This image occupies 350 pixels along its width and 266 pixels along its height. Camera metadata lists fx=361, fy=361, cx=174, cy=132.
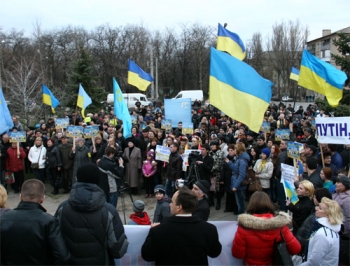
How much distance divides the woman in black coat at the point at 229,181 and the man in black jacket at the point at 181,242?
17.7 feet

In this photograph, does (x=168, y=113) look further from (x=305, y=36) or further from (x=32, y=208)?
(x=305, y=36)

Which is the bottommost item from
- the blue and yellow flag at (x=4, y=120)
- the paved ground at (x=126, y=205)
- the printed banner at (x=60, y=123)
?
the paved ground at (x=126, y=205)

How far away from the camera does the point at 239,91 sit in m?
6.62

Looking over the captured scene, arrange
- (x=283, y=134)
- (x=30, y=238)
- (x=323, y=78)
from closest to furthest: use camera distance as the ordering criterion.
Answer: (x=30, y=238) → (x=323, y=78) → (x=283, y=134)

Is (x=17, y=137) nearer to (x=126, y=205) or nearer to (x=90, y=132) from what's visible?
(x=90, y=132)

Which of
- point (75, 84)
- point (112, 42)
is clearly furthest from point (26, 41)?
point (75, 84)

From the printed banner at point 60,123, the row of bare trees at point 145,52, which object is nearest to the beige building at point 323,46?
the row of bare trees at point 145,52

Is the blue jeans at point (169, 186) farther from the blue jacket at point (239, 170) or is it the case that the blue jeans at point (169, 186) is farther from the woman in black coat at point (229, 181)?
the blue jacket at point (239, 170)

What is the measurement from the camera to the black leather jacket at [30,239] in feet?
9.96

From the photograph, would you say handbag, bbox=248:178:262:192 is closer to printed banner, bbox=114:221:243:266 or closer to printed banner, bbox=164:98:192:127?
printed banner, bbox=114:221:243:266

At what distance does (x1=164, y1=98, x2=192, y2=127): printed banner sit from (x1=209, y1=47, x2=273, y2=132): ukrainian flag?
297 inches

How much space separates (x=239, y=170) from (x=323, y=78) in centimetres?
368

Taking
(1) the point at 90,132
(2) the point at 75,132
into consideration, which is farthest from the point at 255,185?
A: (2) the point at 75,132

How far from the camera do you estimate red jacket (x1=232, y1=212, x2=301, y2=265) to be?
3.45 m
